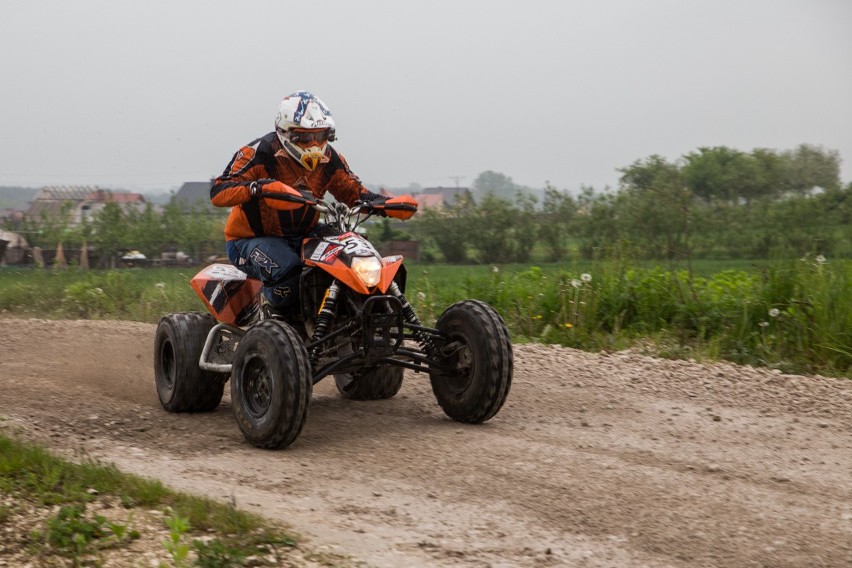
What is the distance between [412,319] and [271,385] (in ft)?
3.72

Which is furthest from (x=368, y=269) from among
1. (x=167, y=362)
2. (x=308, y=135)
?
(x=167, y=362)

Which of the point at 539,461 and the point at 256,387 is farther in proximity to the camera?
the point at 256,387

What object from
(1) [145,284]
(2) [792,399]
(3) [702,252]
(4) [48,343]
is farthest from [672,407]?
(3) [702,252]

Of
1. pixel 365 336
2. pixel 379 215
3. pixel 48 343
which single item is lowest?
pixel 48 343

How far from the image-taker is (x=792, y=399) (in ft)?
26.8

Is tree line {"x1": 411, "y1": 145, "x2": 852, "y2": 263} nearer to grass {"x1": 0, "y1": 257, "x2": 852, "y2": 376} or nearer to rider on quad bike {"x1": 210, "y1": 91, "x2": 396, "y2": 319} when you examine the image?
grass {"x1": 0, "y1": 257, "x2": 852, "y2": 376}

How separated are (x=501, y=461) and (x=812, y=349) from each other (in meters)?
4.69

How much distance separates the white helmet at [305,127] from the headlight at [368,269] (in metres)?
1.13

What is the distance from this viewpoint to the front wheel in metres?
7.04

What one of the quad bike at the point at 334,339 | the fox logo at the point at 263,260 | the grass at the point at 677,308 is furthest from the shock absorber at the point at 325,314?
the grass at the point at 677,308

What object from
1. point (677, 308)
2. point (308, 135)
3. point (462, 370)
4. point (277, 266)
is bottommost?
point (462, 370)

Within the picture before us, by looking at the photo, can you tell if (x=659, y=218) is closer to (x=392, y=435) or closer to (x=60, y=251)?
(x=60, y=251)

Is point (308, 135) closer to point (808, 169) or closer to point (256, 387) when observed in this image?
A: point (256, 387)

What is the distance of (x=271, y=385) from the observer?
6648mm
